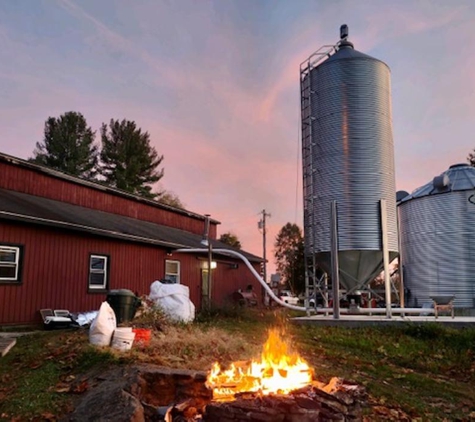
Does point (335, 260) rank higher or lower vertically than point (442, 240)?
lower

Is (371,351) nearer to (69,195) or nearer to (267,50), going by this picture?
(267,50)

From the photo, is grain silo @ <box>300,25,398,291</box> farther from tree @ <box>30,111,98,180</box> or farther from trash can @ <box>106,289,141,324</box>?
tree @ <box>30,111,98,180</box>

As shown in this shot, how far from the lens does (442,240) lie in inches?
643

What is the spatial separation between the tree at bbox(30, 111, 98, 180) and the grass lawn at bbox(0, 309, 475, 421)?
3320 centimetres

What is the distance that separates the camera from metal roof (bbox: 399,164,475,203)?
1641cm

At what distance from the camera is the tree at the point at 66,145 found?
3938 centimetres

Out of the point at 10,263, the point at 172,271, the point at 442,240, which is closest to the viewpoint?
the point at 10,263

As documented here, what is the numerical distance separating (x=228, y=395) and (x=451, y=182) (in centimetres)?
1517

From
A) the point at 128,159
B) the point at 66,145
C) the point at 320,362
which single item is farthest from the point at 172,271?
the point at 128,159

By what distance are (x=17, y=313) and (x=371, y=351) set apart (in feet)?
29.5

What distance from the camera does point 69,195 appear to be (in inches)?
672

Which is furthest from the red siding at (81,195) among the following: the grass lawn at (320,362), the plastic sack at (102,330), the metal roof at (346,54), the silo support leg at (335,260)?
the metal roof at (346,54)

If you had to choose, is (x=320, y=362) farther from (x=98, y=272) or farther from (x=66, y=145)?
(x=66, y=145)

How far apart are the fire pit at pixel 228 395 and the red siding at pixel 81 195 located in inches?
459
